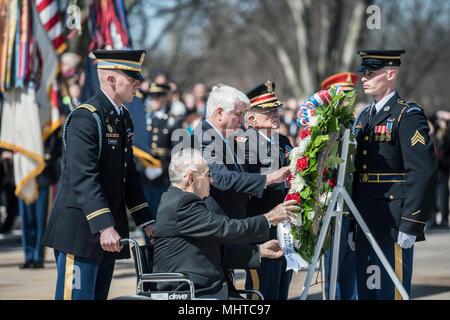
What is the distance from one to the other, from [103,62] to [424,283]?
5.31m

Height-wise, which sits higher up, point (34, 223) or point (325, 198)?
point (325, 198)

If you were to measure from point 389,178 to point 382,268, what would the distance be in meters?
0.63

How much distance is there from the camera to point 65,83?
11.0 m

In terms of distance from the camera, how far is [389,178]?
19.8ft

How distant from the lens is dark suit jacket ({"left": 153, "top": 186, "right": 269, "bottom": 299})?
5013mm

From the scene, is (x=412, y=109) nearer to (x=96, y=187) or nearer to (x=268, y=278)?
(x=268, y=278)

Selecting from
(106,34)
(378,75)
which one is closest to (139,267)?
(378,75)

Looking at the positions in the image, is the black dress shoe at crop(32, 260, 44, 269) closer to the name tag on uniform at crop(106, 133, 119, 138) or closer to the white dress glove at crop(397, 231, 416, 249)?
the name tag on uniform at crop(106, 133, 119, 138)

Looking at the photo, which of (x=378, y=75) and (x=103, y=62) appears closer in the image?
(x=103, y=62)

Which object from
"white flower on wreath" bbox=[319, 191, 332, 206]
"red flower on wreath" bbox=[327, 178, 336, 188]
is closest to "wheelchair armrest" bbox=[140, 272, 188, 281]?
"white flower on wreath" bbox=[319, 191, 332, 206]

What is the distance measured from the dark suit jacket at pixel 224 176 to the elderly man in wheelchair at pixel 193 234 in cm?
72

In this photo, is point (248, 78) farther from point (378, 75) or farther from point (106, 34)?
point (378, 75)

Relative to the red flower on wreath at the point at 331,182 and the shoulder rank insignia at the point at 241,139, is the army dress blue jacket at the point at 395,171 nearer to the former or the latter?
the red flower on wreath at the point at 331,182

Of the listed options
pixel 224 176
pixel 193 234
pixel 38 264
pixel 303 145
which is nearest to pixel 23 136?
pixel 38 264
